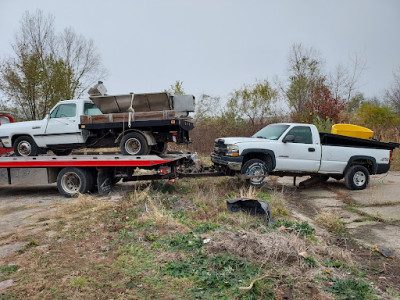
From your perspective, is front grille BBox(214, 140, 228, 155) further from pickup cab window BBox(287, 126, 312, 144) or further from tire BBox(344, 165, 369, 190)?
tire BBox(344, 165, 369, 190)

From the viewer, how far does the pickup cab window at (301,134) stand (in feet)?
28.1

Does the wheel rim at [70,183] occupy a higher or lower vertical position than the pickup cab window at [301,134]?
lower

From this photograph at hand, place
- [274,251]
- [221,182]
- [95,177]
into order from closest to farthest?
[274,251], [95,177], [221,182]

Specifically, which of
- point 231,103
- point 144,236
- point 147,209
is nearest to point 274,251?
point 144,236

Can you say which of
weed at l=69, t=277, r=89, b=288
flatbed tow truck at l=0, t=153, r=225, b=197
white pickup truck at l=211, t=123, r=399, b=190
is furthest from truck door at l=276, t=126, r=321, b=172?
weed at l=69, t=277, r=89, b=288

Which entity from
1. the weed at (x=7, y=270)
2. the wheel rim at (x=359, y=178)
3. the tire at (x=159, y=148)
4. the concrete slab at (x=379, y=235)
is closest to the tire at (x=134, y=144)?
the tire at (x=159, y=148)

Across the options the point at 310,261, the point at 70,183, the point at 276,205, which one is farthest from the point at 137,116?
the point at 310,261

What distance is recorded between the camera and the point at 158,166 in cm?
778

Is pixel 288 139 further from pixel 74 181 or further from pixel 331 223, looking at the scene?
pixel 74 181

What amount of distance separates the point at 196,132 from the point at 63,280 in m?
15.2

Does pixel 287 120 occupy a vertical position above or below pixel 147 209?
above

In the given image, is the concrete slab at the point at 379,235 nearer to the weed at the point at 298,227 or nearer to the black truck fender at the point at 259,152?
the weed at the point at 298,227

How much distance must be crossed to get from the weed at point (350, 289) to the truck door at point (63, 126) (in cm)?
741

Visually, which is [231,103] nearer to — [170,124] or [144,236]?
[170,124]
